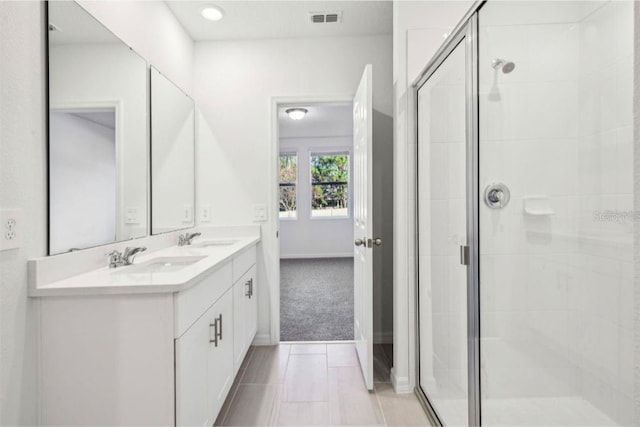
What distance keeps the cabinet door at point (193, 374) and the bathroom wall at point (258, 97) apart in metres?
1.27

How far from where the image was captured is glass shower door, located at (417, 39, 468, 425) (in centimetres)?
152

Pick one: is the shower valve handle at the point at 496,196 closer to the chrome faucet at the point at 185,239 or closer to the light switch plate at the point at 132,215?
the light switch plate at the point at 132,215

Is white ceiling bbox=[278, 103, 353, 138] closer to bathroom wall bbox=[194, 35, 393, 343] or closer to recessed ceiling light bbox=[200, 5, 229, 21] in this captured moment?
bathroom wall bbox=[194, 35, 393, 343]

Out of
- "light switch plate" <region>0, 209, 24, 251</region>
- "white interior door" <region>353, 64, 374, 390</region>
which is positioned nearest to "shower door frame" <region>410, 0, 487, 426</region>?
"white interior door" <region>353, 64, 374, 390</region>

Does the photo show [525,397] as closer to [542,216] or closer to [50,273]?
[542,216]

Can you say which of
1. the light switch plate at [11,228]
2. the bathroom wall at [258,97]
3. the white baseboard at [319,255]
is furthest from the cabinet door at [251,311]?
the white baseboard at [319,255]

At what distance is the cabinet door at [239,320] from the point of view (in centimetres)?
203

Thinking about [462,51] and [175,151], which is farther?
[175,151]

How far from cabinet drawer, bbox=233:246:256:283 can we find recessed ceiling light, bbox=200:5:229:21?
1.72 meters

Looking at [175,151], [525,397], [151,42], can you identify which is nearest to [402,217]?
[525,397]

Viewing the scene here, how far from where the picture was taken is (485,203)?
134cm

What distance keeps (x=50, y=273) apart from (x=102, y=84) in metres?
0.97

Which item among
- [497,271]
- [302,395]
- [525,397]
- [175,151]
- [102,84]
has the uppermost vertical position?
[102,84]

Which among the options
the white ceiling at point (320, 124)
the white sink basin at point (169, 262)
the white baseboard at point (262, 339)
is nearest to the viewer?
the white sink basin at point (169, 262)
